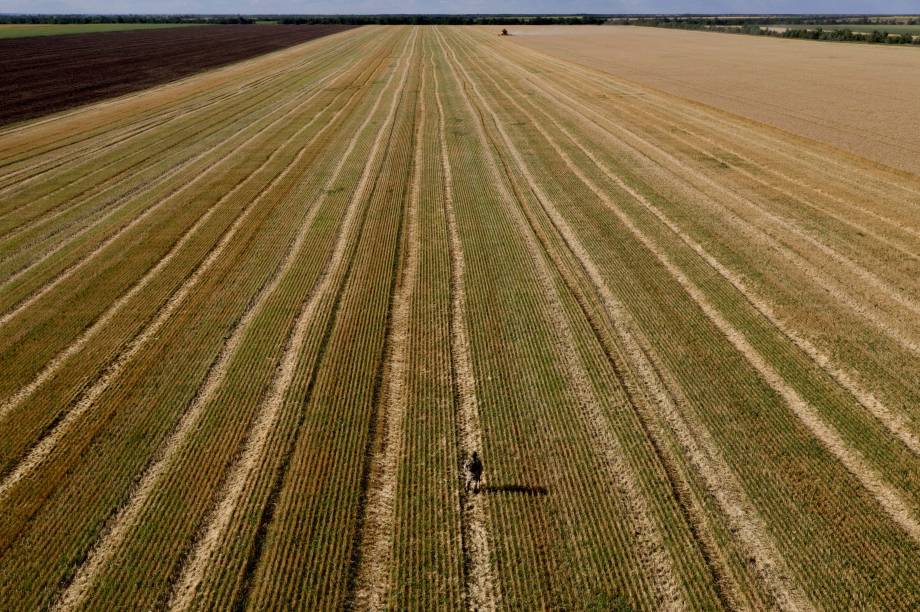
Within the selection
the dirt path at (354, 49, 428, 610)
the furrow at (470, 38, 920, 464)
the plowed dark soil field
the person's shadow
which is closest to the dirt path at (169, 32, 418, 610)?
the dirt path at (354, 49, 428, 610)

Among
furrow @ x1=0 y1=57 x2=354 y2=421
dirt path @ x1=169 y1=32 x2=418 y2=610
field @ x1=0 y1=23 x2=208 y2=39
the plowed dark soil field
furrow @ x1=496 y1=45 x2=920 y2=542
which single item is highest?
field @ x1=0 y1=23 x2=208 y2=39

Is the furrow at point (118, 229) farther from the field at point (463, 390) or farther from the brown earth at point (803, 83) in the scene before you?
the brown earth at point (803, 83)

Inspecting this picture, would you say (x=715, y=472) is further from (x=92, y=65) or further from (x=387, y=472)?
(x=92, y=65)

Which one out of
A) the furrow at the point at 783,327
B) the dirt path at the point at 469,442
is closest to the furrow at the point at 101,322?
the dirt path at the point at 469,442

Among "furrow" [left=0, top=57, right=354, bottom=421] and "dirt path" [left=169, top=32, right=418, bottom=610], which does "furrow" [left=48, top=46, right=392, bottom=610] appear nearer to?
"dirt path" [left=169, top=32, right=418, bottom=610]

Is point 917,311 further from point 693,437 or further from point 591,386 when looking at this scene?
point 591,386

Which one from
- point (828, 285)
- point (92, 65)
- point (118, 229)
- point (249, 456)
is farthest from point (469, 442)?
point (92, 65)
